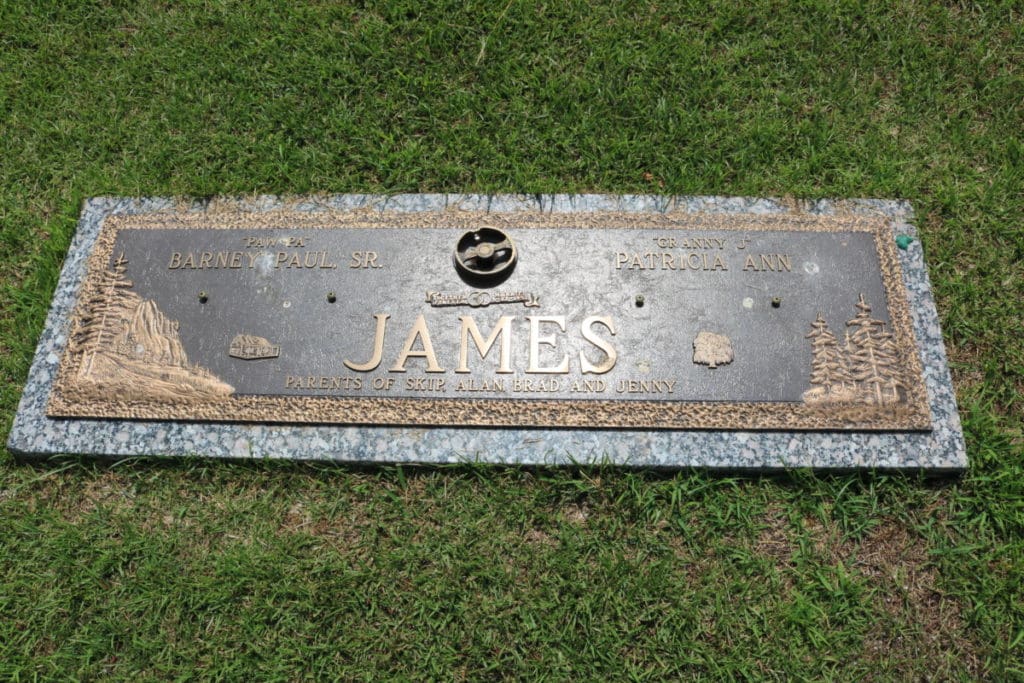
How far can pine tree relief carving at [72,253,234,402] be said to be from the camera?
2.82 meters

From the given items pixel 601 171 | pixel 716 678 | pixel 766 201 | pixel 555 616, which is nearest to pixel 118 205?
pixel 601 171

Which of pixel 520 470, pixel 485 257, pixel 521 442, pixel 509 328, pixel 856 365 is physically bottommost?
pixel 520 470

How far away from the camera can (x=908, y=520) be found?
2.68 metres

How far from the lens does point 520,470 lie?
9.07 ft

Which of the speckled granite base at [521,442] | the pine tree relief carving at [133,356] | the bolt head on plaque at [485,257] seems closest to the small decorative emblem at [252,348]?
the pine tree relief carving at [133,356]

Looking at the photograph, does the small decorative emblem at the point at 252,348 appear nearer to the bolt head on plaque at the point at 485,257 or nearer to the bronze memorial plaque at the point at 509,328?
the bronze memorial plaque at the point at 509,328

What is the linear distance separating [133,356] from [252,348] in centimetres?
55

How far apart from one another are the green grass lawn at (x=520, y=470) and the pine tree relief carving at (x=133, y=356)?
341 millimetres

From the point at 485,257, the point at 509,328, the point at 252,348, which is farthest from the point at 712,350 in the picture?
the point at 252,348

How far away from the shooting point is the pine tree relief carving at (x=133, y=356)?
2.82m

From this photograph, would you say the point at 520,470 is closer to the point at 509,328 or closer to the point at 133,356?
the point at 509,328

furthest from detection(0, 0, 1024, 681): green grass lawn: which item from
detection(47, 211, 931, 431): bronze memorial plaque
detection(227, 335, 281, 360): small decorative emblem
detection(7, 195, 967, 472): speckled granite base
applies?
detection(227, 335, 281, 360): small decorative emblem

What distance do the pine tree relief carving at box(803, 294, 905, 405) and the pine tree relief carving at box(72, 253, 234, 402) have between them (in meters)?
2.57

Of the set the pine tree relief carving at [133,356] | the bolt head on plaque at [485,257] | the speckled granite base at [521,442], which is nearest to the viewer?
the speckled granite base at [521,442]
